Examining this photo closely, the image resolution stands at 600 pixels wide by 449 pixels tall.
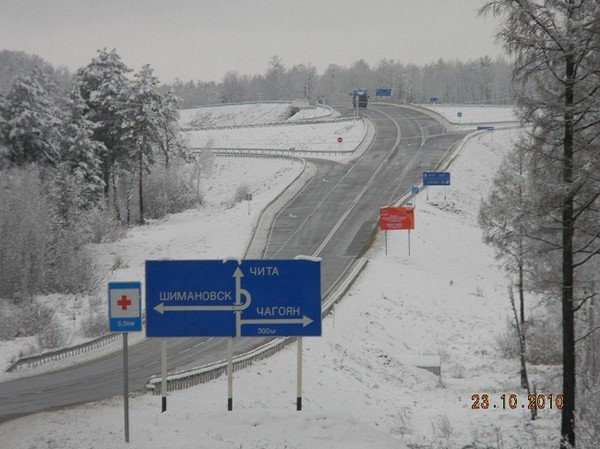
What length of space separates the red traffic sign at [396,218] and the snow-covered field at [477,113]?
2176 inches

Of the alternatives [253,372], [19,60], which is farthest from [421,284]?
[19,60]

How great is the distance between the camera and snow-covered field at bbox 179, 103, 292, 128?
136 m

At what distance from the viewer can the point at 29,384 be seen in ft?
60.3

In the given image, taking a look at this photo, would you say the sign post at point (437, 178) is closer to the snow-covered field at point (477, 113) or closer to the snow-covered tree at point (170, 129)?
the snow-covered tree at point (170, 129)

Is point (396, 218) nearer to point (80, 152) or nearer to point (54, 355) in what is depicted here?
point (80, 152)

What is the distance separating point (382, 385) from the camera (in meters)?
23.5

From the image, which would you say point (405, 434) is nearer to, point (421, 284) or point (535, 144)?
point (535, 144)

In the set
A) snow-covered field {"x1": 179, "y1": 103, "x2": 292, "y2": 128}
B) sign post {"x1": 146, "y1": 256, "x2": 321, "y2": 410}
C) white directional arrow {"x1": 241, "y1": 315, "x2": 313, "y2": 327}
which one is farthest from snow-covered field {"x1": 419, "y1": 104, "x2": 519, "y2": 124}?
white directional arrow {"x1": 241, "y1": 315, "x2": 313, "y2": 327}

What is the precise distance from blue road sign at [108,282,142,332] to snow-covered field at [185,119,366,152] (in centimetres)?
6293

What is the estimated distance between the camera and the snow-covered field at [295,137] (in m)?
79.8

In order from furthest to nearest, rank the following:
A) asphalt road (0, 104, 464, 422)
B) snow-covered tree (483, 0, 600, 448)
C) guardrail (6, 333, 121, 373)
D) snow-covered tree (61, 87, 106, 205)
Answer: snow-covered tree (61, 87, 106, 205) → guardrail (6, 333, 121, 373) → asphalt road (0, 104, 464, 422) → snow-covered tree (483, 0, 600, 448)

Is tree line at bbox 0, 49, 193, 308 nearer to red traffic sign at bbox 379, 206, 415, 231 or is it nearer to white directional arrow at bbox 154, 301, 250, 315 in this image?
white directional arrow at bbox 154, 301, 250, 315

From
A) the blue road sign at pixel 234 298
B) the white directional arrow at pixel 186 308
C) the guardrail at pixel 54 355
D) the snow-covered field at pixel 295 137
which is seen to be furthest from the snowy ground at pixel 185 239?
the snow-covered field at pixel 295 137

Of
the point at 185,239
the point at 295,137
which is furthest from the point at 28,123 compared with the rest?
the point at 295,137
